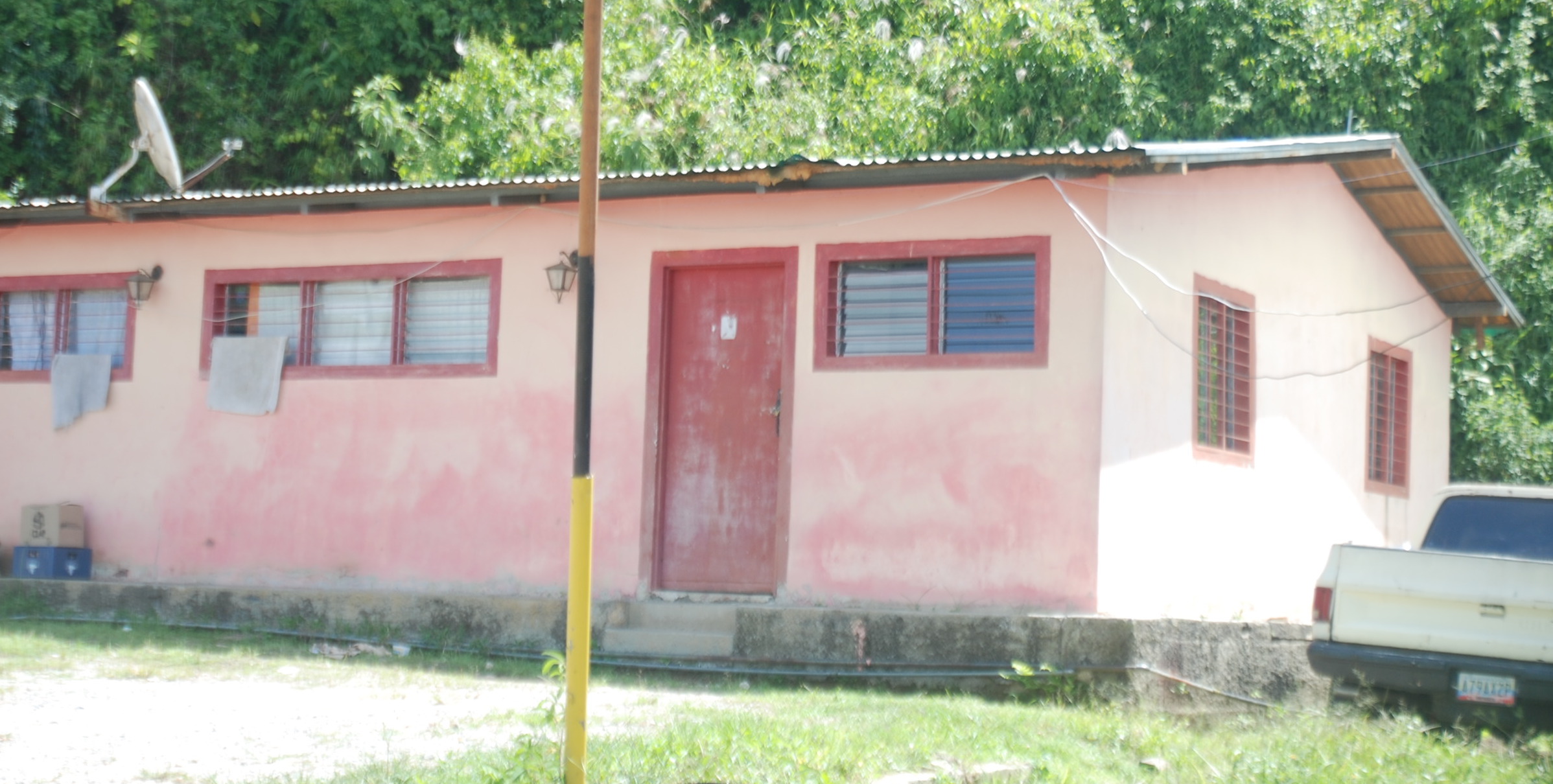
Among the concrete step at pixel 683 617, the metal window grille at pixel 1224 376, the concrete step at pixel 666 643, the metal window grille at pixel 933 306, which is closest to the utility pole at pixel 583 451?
the concrete step at pixel 666 643

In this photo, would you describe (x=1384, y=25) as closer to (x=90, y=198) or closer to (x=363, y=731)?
(x=90, y=198)

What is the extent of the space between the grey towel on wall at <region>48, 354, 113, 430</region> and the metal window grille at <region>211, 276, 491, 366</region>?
109cm

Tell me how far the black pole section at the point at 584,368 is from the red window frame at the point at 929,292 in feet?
15.6

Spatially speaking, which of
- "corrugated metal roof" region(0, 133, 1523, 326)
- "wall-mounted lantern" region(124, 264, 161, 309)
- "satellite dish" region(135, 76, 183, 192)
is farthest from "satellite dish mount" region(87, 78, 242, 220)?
"wall-mounted lantern" region(124, 264, 161, 309)

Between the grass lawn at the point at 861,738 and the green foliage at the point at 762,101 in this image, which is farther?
the green foliage at the point at 762,101

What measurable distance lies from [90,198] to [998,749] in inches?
320

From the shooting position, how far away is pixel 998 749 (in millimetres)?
7055

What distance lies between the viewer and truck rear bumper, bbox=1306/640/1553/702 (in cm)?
773

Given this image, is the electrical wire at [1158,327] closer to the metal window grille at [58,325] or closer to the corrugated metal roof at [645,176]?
the corrugated metal roof at [645,176]

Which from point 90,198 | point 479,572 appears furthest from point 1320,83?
point 90,198

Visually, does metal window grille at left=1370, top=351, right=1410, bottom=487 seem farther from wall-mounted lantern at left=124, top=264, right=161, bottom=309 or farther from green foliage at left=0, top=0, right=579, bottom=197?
green foliage at left=0, top=0, right=579, bottom=197

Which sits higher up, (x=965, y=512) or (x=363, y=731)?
(x=965, y=512)

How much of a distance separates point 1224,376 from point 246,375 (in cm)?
735

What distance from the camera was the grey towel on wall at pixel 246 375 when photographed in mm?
11711
